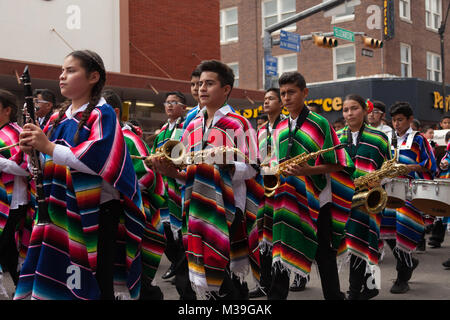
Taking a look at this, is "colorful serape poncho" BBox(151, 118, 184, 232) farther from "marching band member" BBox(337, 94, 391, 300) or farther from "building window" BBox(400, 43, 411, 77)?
"building window" BBox(400, 43, 411, 77)

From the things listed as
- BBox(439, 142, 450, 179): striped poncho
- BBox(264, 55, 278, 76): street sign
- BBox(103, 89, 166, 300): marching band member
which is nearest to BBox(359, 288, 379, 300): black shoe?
BBox(103, 89, 166, 300): marching band member

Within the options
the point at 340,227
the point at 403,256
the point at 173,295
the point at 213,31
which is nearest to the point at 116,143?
the point at 340,227

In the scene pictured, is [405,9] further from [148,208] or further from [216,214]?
[216,214]

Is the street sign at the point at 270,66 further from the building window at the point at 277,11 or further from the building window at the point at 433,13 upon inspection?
the building window at the point at 433,13

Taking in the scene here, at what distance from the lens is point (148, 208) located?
5.21 metres

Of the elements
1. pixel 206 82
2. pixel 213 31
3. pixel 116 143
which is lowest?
pixel 116 143

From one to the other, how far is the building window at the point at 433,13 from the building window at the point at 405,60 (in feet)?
8.19

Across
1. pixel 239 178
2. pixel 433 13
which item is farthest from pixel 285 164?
pixel 433 13

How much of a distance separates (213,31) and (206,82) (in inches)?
631

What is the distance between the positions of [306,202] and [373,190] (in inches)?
41.8

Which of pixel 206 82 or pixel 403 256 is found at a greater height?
pixel 206 82

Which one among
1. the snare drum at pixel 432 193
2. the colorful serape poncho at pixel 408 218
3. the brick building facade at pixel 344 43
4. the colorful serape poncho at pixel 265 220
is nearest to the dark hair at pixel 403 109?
the colorful serape poncho at pixel 408 218

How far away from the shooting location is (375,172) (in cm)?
575

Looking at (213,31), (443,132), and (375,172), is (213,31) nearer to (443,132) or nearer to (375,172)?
(443,132)
